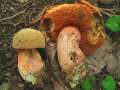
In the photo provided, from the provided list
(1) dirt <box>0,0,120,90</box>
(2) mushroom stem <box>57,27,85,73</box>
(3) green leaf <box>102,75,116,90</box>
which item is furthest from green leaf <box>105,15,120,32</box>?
(3) green leaf <box>102,75,116,90</box>

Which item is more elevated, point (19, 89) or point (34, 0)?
point (34, 0)

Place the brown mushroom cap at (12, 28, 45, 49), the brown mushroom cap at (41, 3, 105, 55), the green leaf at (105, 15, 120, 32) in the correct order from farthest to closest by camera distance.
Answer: the green leaf at (105, 15, 120, 32)
the brown mushroom cap at (41, 3, 105, 55)
the brown mushroom cap at (12, 28, 45, 49)

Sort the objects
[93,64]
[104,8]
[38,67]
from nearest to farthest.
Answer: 1. [38,67]
2. [93,64]
3. [104,8]

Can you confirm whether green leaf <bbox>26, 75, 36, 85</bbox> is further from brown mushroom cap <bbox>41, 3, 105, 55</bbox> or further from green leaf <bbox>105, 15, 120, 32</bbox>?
green leaf <bbox>105, 15, 120, 32</bbox>

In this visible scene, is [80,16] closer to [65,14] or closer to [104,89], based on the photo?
[65,14]

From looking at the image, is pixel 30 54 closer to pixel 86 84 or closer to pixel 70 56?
pixel 70 56

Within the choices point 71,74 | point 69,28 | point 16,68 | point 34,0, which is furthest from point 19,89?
point 34,0
